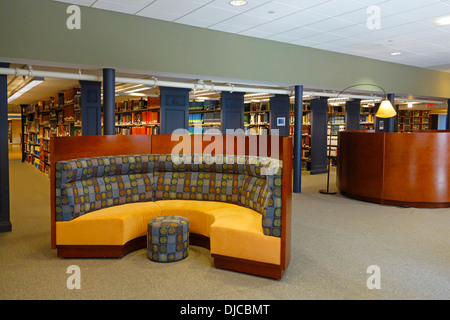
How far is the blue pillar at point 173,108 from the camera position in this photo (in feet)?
28.1

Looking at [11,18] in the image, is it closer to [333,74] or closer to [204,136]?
[204,136]

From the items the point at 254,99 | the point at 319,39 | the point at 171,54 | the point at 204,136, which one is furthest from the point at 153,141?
the point at 254,99

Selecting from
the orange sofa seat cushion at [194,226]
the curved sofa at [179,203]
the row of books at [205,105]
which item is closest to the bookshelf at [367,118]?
the row of books at [205,105]

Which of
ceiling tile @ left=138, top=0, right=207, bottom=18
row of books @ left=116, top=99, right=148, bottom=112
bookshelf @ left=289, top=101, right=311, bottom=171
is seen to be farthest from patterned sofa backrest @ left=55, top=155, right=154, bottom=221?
bookshelf @ left=289, top=101, right=311, bottom=171

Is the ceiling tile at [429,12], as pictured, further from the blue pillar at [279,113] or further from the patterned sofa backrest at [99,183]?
the blue pillar at [279,113]

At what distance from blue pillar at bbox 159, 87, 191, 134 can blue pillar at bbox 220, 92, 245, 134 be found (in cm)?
140

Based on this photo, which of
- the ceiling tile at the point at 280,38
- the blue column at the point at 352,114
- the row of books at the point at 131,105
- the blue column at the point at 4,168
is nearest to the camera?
the blue column at the point at 4,168

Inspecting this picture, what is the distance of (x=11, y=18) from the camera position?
191 inches

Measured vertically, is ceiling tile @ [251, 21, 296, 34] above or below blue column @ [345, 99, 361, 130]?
above

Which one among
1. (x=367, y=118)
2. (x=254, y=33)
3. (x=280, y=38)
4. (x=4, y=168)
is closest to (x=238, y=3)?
(x=254, y=33)

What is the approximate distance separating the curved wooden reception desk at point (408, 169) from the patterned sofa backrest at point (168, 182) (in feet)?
11.6

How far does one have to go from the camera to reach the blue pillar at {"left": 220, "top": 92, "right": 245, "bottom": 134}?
32.6 feet

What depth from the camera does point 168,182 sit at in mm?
4922

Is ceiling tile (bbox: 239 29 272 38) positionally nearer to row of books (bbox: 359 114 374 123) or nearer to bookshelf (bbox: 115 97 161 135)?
bookshelf (bbox: 115 97 161 135)
